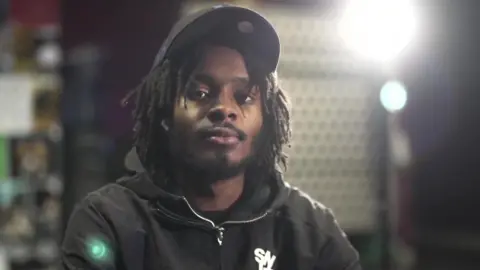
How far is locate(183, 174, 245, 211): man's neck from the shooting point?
547 mm

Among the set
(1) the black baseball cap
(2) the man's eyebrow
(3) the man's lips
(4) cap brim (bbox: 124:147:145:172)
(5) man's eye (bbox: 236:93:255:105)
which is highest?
(1) the black baseball cap

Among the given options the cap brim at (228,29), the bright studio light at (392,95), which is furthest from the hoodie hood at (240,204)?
the bright studio light at (392,95)

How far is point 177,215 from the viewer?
1.80 feet

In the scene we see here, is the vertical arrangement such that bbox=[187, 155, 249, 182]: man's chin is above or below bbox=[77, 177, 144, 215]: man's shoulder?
above

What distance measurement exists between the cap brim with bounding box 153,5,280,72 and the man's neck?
107 mm

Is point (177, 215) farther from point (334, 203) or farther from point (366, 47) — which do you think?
point (366, 47)

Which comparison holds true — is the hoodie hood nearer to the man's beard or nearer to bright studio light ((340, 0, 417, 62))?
the man's beard

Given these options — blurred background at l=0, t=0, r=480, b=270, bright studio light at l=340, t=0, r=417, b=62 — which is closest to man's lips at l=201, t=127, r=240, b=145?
blurred background at l=0, t=0, r=480, b=270

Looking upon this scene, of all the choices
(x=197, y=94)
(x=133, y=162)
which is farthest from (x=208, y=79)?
(x=133, y=162)

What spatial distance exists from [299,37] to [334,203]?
0.20 metres

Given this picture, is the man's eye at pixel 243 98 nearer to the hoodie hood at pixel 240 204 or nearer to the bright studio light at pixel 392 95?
the hoodie hood at pixel 240 204

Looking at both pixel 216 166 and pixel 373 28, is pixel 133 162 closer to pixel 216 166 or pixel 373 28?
pixel 216 166

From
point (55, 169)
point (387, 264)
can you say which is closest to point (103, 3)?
point (55, 169)

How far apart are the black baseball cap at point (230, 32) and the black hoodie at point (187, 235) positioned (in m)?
0.04
